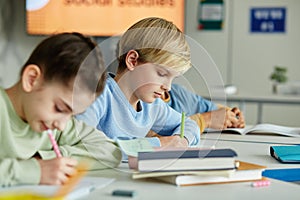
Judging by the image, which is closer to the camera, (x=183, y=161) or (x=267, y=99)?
(x=183, y=161)

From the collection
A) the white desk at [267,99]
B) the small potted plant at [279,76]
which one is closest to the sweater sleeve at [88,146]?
the white desk at [267,99]

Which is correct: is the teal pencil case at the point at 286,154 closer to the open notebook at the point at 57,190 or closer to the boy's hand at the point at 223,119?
the boy's hand at the point at 223,119

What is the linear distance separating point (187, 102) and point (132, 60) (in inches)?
22.4

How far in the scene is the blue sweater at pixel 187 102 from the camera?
63.4 inches

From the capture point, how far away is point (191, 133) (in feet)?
5.11

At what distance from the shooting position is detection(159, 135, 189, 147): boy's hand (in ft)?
4.60

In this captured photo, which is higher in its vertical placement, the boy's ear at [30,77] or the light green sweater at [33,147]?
the boy's ear at [30,77]

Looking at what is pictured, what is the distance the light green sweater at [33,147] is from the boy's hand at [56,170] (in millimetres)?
12

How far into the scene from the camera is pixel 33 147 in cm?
118

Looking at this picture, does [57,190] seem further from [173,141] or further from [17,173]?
[173,141]

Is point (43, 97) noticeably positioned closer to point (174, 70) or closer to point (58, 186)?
point (58, 186)

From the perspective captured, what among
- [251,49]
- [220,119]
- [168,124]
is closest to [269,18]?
[251,49]

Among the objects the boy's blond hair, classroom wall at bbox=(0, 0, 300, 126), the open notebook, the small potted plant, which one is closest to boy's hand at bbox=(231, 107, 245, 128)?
the boy's blond hair

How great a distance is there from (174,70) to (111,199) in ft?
1.33
